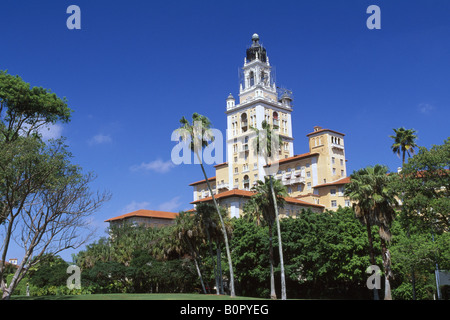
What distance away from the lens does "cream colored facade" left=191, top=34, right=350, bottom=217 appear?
94.3 meters

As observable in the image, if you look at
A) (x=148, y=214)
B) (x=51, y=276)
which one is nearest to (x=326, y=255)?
(x=51, y=276)

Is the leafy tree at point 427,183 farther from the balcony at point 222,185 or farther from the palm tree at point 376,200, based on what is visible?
the balcony at point 222,185

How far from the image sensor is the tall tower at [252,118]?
11581cm

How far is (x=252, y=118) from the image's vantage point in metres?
119

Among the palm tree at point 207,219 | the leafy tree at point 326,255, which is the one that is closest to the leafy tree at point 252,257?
the leafy tree at point 326,255

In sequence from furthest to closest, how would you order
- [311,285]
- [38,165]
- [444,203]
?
[311,285] → [444,203] → [38,165]

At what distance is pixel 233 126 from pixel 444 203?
9159 cm

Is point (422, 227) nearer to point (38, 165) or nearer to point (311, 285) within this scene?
point (311, 285)

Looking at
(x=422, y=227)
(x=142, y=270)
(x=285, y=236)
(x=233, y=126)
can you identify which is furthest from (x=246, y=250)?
(x=233, y=126)

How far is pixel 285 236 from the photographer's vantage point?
5791cm

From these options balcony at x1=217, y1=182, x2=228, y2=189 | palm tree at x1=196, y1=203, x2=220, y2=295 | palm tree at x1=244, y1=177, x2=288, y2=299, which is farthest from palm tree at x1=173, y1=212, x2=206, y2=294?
balcony at x1=217, y1=182, x2=228, y2=189

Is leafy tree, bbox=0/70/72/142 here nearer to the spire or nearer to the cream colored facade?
the cream colored facade

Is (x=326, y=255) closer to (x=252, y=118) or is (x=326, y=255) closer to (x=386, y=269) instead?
(x=386, y=269)

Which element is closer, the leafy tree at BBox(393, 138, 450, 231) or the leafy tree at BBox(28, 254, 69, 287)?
the leafy tree at BBox(393, 138, 450, 231)
